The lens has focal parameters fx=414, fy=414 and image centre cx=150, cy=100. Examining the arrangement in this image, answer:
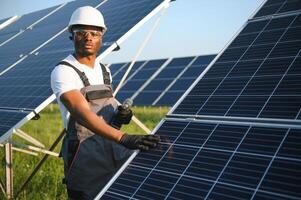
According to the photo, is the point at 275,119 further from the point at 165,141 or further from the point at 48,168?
the point at 48,168

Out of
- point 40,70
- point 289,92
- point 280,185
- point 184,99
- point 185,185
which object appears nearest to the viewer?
point 280,185

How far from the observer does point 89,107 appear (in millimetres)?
4293

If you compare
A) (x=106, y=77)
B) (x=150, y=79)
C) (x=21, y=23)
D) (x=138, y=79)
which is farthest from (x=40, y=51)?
(x=138, y=79)

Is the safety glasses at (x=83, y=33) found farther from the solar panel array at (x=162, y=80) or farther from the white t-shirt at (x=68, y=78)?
the solar panel array at (x=162, y=80)

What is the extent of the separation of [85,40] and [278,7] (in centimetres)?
310

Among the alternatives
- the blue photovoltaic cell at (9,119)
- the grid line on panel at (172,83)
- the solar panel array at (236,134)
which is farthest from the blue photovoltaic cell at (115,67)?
the solar panel array at (236,134)

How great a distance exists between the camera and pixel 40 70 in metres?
9.02

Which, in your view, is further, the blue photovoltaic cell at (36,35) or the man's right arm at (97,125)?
the blue photovoltaic cell at (36,35)

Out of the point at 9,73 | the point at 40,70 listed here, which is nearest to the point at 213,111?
the point at 40,70

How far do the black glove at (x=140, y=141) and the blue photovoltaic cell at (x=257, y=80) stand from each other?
2.50ft

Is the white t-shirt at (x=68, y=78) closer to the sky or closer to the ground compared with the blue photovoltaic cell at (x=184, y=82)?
closer to the sky

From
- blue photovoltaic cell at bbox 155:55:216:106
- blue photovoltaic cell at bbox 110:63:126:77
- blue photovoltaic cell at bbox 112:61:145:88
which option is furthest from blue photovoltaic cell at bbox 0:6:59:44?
blue photovoltaic cell at bbox 110:63:126:77

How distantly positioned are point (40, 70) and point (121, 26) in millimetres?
2181

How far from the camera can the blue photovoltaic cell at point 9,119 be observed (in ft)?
22.8
